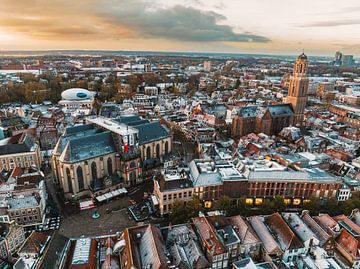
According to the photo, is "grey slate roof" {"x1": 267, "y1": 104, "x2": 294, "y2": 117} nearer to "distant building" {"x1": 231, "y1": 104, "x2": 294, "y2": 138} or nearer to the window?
"distant building" {"x1": 231, "y1": 104, "x2": 294, "y2": 138}

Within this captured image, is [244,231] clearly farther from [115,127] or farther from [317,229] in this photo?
[115,127]

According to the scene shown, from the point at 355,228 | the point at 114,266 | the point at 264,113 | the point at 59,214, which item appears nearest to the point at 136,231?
the point at 114,266

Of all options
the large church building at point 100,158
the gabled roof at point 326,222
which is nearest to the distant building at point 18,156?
the large church building at point 100,158

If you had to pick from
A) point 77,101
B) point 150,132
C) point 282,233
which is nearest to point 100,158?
point 150,132

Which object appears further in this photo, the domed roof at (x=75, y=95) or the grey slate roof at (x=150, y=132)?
the domed roof at (x=75, y=95)

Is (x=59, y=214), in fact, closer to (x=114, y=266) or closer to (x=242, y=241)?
(x=114, y=266)

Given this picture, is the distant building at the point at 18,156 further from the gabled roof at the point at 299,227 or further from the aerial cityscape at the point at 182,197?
the gabled roof at the point at 299,227
